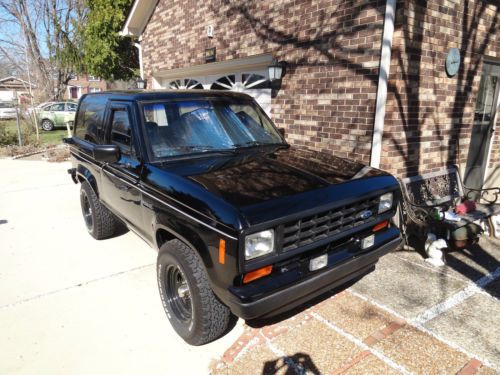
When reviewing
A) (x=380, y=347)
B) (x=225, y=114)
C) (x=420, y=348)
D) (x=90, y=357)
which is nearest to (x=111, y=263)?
(x=90, y=357)

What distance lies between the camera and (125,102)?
3475mm

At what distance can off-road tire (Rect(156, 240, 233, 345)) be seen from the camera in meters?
2.50

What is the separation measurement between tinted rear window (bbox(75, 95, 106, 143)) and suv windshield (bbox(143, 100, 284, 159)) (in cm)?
116

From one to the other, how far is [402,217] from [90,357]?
3544 mm

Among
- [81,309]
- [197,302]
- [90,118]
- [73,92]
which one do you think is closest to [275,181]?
[197,302]

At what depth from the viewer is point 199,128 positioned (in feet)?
11.1

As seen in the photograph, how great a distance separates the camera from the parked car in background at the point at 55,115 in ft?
60.5

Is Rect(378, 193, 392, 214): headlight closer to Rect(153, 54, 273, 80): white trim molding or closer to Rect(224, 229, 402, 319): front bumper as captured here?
Rect(224, 229, 402, 319): front bumper

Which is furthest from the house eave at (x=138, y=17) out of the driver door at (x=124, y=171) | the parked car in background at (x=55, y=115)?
the parked car in background at (x=55, y=115)

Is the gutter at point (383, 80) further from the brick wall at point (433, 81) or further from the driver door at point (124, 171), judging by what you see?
→ the driver door at point (124, 171)

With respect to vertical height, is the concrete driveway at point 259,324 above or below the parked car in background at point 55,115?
below

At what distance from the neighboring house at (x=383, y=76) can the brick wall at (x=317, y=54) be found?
14mm

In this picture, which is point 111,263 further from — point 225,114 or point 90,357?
point 225,114

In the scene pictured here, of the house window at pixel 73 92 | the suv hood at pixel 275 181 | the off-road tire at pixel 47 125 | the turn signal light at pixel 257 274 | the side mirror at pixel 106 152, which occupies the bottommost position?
the turn signal light at pixel 257 274
